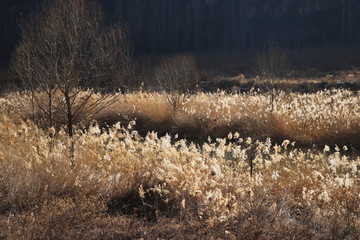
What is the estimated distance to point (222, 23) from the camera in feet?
191

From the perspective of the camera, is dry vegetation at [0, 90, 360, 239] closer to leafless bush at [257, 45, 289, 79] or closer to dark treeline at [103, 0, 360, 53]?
leafless bush at [257, 45, 289, 79]

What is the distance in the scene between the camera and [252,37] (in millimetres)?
55344

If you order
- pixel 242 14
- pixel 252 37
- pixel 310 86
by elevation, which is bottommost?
pixel 310 86

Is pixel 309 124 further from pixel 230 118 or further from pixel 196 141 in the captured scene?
pixel 196 141

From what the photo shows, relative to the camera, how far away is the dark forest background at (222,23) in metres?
52.2

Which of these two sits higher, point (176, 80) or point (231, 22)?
point (231, 22)

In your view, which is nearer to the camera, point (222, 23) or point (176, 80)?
point (176, 80)

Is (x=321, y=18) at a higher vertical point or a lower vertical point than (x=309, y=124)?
higher

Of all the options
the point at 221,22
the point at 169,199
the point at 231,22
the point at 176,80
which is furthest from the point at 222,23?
the point at 169,199

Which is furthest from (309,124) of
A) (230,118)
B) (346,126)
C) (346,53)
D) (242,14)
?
(242,14)

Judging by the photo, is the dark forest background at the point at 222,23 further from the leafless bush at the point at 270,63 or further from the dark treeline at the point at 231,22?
the leafless bush at the point at 270,63

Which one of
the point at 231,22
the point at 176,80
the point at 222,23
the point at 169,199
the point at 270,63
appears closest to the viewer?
the point at 169,199

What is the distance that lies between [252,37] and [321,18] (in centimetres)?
1039

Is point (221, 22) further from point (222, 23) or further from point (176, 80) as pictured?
point (176, 80)
